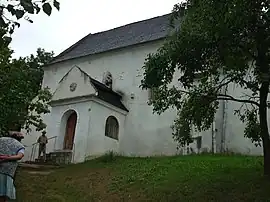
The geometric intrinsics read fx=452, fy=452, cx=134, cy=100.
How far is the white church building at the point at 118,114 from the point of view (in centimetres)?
2303

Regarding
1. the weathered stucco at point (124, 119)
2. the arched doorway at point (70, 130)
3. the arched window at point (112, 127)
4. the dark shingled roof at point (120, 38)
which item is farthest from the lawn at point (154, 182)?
the dark shingled roof at point (120, 38)

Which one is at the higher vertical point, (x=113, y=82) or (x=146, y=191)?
(x=113, y=82)

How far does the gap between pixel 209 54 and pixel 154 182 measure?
486 centimetres

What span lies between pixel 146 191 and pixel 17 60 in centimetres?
774

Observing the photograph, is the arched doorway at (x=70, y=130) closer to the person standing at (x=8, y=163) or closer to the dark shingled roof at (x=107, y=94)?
the dark shingled roof at (x=107, y=94)

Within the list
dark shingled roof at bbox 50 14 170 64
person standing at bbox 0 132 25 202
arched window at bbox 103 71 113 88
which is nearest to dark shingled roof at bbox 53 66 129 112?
arched window at bbox 103 71 113 88

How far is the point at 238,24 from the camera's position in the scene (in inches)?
423

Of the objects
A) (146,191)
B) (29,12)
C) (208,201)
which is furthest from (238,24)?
(29,12)

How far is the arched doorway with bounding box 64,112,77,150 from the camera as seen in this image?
25019mm

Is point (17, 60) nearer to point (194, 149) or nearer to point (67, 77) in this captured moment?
point (67, 77)

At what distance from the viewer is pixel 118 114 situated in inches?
1024

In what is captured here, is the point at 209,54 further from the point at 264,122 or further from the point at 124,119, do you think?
the point at 124,119

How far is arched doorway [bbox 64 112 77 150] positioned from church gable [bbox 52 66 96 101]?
1.17m

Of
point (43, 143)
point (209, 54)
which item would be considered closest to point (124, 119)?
point (43, 143)
